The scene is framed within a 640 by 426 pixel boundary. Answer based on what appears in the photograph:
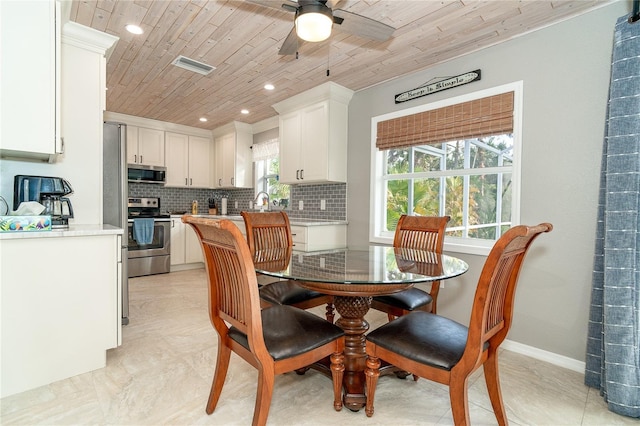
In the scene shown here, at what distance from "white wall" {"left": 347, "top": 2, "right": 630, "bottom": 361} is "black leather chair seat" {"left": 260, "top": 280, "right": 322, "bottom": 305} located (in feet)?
5.37

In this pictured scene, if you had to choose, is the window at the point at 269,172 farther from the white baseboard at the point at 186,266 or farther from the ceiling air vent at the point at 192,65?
the ceiling air vent at the point at 192,65

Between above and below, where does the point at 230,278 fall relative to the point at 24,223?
below

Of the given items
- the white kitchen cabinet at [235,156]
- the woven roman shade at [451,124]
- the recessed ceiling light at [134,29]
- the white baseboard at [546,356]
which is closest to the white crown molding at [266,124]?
the white kitchen cabinet at [235,156]

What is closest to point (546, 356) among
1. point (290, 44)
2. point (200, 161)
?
point (290, 44)

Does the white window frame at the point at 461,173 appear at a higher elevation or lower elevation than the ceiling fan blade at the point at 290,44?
lower

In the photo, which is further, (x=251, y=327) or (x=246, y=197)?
(x=246, y=197)

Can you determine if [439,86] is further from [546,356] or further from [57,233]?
[57,233]

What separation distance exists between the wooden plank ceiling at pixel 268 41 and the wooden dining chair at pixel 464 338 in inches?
65.3

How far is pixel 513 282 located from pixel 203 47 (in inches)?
109

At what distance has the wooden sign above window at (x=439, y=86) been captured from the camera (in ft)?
8.57

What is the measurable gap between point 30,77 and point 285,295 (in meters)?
Answer: 2.05

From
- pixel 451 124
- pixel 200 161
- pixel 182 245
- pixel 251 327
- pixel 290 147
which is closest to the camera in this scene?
pixel 251 327

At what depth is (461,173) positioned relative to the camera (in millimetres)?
2777

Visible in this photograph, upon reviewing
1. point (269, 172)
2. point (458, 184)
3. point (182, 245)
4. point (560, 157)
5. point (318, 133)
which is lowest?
point (182, 245)
